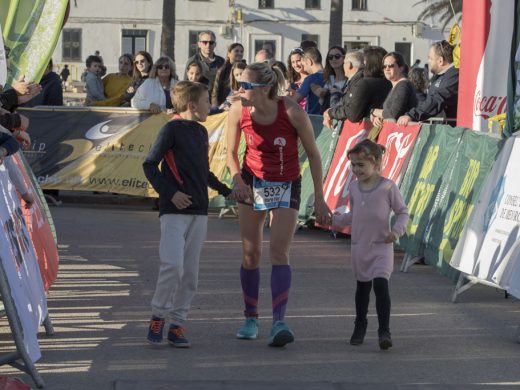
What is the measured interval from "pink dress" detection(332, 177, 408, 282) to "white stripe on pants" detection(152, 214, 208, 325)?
3.02 ft

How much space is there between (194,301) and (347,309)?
46.4 inches

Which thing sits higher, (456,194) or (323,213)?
(323,213)

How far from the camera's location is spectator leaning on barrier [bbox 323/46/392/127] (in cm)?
1351

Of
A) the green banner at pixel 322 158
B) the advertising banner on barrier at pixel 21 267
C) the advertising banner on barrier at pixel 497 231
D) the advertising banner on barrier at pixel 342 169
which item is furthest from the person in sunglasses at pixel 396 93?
the advertising banner on barrier at pixel 21 267

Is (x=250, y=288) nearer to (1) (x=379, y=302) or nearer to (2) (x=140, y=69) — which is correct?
(1) (x=379, y=302)

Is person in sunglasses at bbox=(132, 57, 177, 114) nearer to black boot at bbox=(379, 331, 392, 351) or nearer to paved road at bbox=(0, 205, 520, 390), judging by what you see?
paved road at bbox=(0, 205, 520, 390)

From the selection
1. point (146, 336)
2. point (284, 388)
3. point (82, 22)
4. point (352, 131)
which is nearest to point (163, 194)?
point (146, 336)

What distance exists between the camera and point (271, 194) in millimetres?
8375

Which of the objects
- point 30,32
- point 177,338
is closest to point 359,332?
point 177,338

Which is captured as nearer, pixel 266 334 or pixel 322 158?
pixel 266 334

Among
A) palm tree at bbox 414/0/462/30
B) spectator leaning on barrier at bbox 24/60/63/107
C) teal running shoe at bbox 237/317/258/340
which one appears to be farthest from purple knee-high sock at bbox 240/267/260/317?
palm tree at bbox 414/0/462/30

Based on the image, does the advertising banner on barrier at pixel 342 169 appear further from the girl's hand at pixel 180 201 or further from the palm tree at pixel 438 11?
the palm tree at pixel 438 11

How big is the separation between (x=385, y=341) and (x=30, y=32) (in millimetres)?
4370

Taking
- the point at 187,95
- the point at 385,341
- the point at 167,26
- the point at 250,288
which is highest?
the point at 167,26
